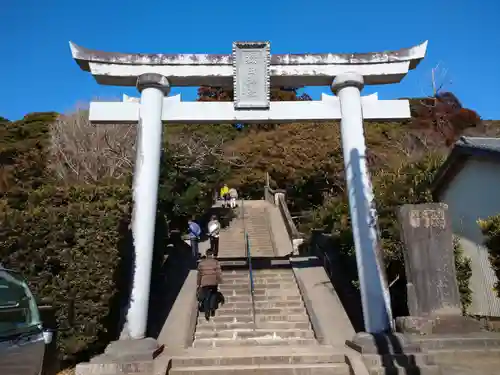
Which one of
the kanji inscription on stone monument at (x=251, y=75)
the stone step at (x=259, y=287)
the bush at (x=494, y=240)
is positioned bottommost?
the stone step at (x=259, y=287)

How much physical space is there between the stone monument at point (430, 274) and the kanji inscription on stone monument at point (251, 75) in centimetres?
408

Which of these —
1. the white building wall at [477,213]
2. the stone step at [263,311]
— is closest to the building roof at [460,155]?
the white building wall at [477,213]

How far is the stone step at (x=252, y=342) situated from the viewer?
9.11 meters

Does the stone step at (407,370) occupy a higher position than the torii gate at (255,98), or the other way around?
the torii gate at (255,98)

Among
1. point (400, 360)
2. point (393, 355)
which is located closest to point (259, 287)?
point (393, 355)

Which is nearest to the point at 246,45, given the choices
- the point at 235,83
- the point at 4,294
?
the point at 235,83

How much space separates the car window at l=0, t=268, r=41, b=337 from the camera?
4438mm

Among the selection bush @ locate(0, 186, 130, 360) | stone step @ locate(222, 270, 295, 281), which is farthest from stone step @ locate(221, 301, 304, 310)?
bush @ locate(0, 186, 130, 360)

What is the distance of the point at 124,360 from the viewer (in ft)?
25.2

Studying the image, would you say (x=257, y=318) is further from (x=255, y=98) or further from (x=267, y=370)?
(x=255, y=98)

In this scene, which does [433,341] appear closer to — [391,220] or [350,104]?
[391,220]

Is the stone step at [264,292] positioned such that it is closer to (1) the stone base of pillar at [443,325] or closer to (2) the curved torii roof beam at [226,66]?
(1) the stone base of pillar at [443,325]

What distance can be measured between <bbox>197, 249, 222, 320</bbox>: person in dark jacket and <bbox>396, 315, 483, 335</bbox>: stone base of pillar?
4305 mm

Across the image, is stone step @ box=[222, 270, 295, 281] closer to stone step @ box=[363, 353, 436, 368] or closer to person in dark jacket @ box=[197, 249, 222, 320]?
person in dark jacket @ box=[197, 249, 222, 320]
